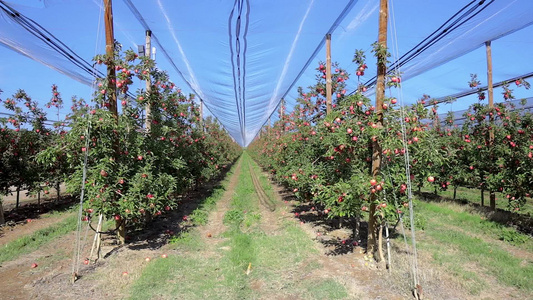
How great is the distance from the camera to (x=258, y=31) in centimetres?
641

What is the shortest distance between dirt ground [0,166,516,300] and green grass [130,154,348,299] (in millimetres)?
218

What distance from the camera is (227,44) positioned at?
7.18 metres

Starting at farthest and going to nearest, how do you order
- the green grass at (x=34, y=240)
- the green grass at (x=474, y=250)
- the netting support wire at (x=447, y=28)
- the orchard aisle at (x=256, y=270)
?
the green grass at (x=34, y=240), the netting support wire at (x=447, y=28), the green grass at (x=474, y=250), the orchard aisle at (x=256, y=270)

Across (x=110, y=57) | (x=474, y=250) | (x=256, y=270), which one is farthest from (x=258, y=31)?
(x=474, y=250)

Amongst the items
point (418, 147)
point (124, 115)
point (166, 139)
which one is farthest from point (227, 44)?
point (418, 147)

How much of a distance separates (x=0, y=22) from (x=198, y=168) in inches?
283

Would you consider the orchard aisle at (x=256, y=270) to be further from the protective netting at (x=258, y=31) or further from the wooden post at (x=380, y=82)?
the protective netting at (x=258, y=31)

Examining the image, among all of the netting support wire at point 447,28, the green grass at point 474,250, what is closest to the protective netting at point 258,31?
the netting support wire at point 447,28

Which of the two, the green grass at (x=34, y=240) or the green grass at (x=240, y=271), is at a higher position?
the green grass at (x=34, y=240)

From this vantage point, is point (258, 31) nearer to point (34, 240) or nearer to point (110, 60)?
point (110, 60)

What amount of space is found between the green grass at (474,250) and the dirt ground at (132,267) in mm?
712

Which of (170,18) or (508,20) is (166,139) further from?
(508,20)

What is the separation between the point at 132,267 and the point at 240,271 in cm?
181

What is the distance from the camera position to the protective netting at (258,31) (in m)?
5.23
